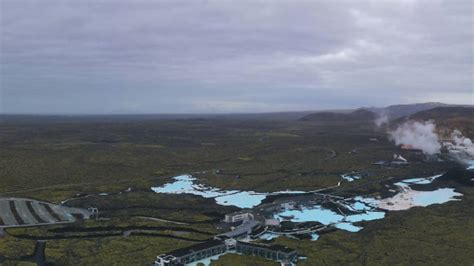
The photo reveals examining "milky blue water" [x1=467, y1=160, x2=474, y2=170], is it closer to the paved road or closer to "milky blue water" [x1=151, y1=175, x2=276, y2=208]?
"milky blue water" [x1=151, y1=175, x2=276, y2=208]

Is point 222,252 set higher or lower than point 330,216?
lower

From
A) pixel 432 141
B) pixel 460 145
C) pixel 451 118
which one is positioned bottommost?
pixel 460 145

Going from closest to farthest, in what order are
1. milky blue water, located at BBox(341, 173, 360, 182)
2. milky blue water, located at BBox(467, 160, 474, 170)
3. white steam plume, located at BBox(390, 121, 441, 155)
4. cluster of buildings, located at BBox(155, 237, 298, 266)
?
cluster of buildings, located at BBox(155, 237, 298, 266) < milky blue water, located at BBox(341, 173, 360, 182) < milky blue water, located at BBox(467, 160, 474, 170) < white steam plume, located at BBox(390, 121, 441, 155)

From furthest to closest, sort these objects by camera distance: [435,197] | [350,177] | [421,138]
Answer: [421,138]
[350,177]
[435,197]

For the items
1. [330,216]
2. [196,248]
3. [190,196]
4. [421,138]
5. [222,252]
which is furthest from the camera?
[421,138]

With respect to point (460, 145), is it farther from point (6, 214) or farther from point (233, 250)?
point (6, 214)

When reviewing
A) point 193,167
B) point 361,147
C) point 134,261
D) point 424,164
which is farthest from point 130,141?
point 134,261

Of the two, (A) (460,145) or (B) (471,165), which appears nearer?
(B) (471,165)

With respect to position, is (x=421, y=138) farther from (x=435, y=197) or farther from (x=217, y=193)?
(x=217, y=193)

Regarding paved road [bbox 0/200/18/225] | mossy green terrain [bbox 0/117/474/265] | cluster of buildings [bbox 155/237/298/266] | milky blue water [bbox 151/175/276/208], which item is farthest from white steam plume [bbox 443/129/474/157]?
paved road [bbox 0/200/18/225]

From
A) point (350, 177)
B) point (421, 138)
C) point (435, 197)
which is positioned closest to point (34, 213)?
point (350, 177)
